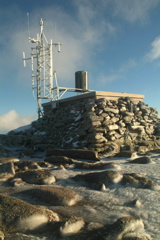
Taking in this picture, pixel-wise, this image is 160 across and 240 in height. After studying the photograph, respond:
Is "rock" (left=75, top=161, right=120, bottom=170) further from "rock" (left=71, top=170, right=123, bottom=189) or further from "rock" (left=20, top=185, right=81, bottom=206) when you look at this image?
"rock" (left=20, top=185, right=81, bottom=206)

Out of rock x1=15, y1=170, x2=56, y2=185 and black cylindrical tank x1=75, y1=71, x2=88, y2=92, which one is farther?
black cylindrical tank x1=75, y1=71, x2=88, y2=92

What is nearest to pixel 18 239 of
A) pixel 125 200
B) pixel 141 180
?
pixel 125 200

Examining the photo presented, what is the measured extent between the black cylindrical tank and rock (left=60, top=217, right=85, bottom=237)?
12515 millimetres

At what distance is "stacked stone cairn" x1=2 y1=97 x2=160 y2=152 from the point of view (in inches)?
350

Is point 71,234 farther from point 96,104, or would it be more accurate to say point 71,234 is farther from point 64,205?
point 96,104

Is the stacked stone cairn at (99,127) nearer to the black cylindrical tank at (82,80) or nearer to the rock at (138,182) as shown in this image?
the black cylindrical tank at (82,80)

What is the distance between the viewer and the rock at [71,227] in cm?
225

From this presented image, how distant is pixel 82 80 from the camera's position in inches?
571

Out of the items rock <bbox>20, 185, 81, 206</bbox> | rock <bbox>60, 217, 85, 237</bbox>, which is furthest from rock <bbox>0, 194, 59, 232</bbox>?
rock <bbox>20, 185, 81, 206</bbox>

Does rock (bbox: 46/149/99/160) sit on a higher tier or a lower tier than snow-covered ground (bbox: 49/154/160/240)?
higher

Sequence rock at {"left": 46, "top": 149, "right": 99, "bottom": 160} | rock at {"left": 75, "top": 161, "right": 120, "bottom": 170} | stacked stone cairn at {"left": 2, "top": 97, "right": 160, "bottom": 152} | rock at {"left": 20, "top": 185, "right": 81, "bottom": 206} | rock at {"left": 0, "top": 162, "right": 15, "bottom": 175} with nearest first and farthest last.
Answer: rock at {"left": 20, "top": 185, "right": 81, "bottom": 206} → rock at {"left": 0, "top": 162, "right": 15, "bottom": 175} → rock at {"left": 75, "top": 161, "right": 120, "bottom": 170} → rock at {"left": 46, "top": 149, "right": 99, "bottom": 160} → stacked stone cairn at {"left": 2, "top": 97, "right": 160, "bottom": 152}

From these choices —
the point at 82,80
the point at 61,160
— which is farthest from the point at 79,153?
the point at 82,80

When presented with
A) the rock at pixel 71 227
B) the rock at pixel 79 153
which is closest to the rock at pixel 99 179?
the rock at pixel 71 227

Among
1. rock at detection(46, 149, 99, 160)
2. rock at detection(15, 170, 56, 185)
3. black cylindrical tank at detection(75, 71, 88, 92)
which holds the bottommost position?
rock at detection(15, 170, 56, 185)
